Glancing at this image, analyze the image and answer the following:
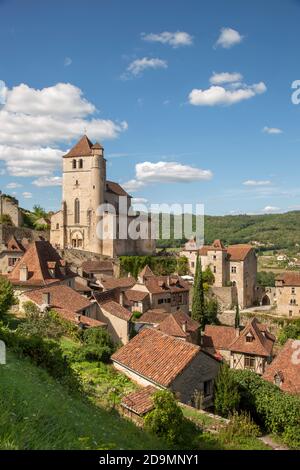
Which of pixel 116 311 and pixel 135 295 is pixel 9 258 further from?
pixel 116 311

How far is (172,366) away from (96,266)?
123ft

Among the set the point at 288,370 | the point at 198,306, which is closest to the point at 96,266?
the point at 198,306

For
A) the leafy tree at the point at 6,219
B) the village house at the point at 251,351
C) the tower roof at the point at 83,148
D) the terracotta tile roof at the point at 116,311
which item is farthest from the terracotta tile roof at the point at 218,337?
the tower roof at the point at 83,148

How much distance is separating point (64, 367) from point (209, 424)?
5.41 m

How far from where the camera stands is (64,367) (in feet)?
45.3

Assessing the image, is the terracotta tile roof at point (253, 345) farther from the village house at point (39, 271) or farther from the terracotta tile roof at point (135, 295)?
the village house at point (39, 271)

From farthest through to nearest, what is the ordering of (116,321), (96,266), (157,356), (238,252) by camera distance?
(238,252) → (96,266) → (116,321) → (157,356)

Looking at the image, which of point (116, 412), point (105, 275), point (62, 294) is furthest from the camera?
point (105, 275)

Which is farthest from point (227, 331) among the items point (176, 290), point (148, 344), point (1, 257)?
point (1, 257)

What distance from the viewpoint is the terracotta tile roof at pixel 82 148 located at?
Result: 64.1 metres

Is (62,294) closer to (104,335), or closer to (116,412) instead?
(104,335)

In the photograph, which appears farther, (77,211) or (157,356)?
(77,211)

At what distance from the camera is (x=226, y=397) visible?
1734 cm

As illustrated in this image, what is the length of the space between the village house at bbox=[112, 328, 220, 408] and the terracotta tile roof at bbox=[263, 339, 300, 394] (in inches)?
216
